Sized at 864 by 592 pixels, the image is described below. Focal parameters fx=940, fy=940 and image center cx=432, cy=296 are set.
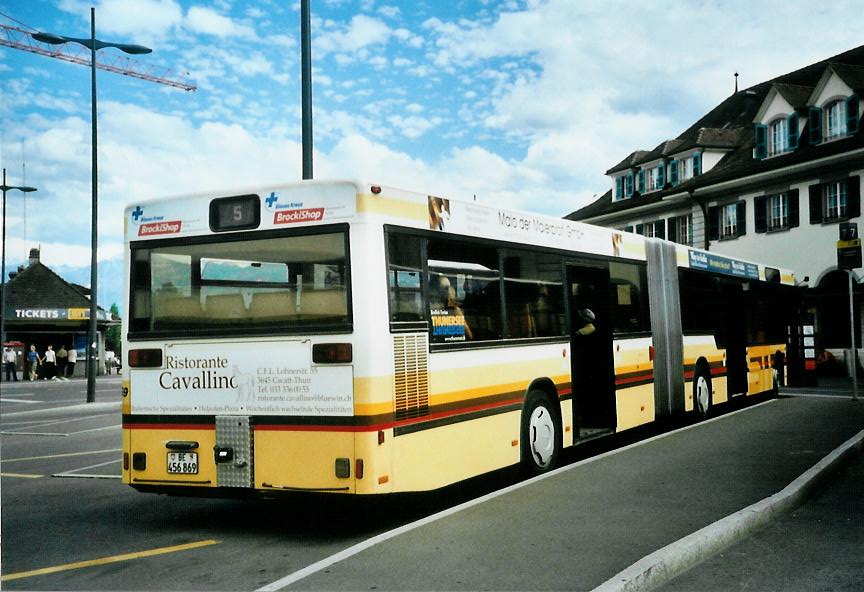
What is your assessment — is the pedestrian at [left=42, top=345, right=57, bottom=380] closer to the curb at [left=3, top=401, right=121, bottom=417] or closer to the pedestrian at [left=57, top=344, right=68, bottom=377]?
the pedestrian at [left=57, top=344, right=68, bottom=377]

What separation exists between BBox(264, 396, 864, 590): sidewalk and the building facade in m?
22.1

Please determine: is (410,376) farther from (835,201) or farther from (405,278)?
(835,201)

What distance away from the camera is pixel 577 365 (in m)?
11.4

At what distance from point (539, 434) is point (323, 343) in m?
3.54

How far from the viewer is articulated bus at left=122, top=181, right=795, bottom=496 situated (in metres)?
7.39

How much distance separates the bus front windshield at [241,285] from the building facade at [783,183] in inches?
1031

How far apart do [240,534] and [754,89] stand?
1794 inches

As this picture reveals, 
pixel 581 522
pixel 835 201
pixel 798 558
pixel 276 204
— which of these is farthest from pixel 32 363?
pixel 798 558

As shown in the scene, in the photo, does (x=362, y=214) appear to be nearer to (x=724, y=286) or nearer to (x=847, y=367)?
(x=724, y=286)

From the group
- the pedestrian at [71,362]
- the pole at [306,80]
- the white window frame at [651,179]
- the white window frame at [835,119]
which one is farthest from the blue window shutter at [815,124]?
the pedestrian at [71,362]

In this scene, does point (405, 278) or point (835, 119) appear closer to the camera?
Answer: point (405, 278)

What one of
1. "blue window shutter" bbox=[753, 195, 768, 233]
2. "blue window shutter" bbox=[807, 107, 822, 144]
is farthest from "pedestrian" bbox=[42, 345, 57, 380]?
"blue window shutter" bbox=[807, 107, 822, 144]

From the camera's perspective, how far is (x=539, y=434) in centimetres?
1010

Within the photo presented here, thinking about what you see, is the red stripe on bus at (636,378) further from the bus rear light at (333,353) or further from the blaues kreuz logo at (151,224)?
the blaues kreuz logo at (151,224)
